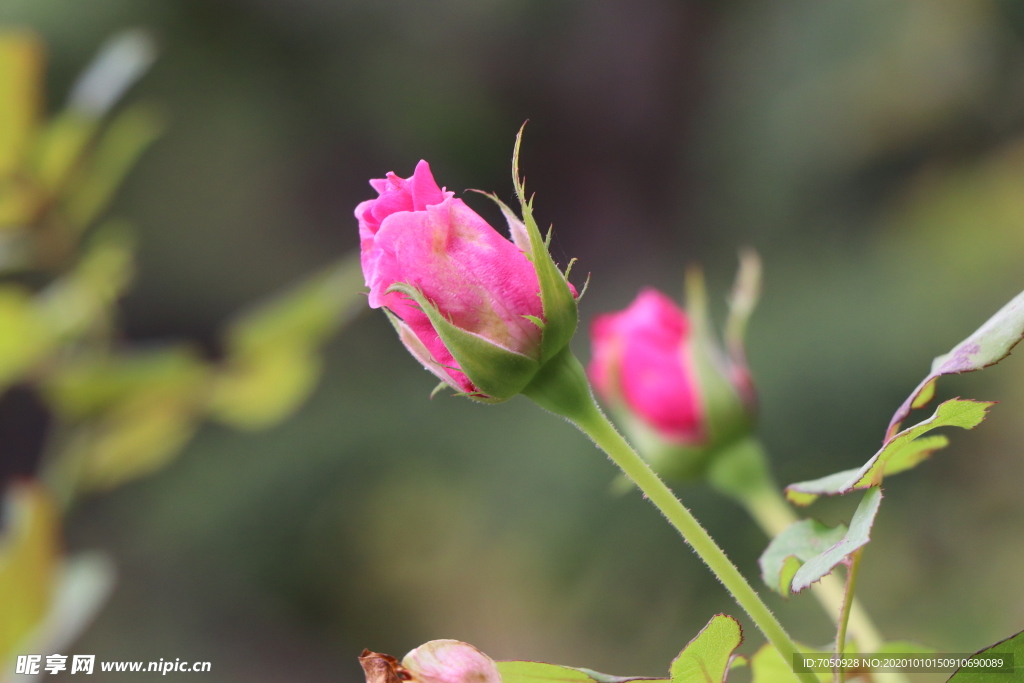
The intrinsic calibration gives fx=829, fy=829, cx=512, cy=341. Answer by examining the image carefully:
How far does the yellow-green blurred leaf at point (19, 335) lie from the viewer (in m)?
0.47

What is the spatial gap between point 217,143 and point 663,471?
1890 mm

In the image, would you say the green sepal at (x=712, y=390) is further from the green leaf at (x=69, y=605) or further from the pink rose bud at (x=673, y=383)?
the green leaf at (x=69, y=605)

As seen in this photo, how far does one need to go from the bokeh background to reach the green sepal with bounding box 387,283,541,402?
1224 millimetres

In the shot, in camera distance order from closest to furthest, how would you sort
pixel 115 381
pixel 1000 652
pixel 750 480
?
pixel 1000 652, pixel 750 480, pixel 115 381

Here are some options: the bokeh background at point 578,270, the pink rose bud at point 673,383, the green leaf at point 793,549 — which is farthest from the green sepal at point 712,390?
A: the bokeh background at point 578,270

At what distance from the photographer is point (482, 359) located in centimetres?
18

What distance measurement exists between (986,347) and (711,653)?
0.25 feet

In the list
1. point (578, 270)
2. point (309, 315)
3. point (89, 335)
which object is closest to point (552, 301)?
Result: point (309, 315)

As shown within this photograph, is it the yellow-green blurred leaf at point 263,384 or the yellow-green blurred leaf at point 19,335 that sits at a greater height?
the yellow-green blurred leaf at point 19,335

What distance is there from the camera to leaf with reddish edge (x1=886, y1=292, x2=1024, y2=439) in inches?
5.8

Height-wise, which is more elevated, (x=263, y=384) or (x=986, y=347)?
(x=263, y=384)

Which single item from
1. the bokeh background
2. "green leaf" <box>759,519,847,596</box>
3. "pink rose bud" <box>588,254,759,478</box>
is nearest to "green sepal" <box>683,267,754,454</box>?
"pink rose bud" <box>588,254,759,478</box>

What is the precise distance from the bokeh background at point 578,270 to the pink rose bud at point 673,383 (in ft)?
3.37

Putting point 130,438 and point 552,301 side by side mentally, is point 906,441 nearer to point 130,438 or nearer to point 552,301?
point 552,301
